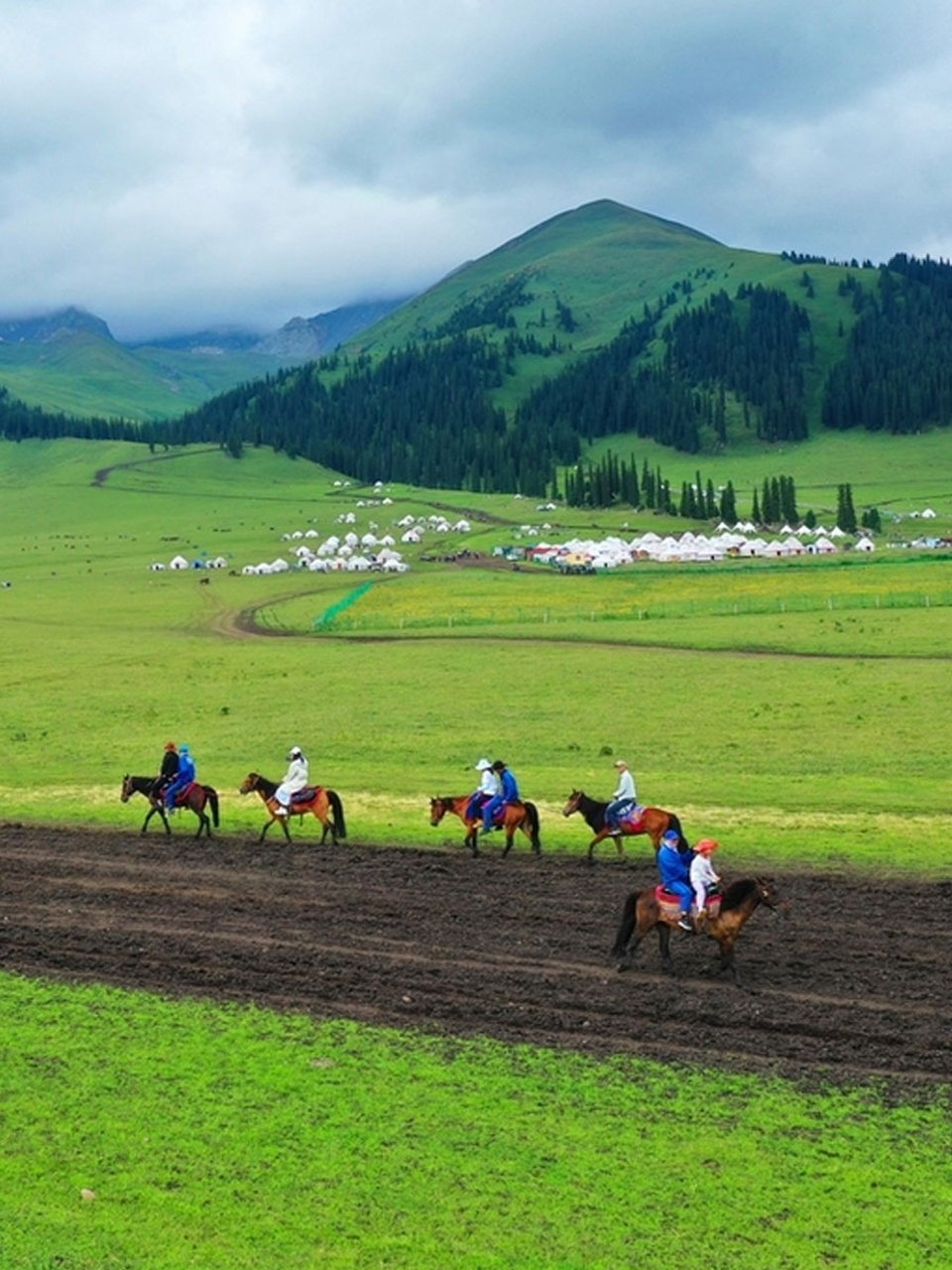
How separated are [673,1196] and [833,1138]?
2673 millimetres

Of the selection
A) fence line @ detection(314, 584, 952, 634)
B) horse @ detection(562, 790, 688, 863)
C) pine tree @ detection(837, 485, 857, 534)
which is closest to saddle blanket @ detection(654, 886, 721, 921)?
horse @ detection(562, 790, 688, 863)

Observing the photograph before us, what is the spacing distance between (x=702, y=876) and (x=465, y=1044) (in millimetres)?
5715

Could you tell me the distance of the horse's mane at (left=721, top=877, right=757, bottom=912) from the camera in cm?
2181

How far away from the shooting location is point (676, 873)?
22.3 meters

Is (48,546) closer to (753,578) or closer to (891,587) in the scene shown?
(753,578)

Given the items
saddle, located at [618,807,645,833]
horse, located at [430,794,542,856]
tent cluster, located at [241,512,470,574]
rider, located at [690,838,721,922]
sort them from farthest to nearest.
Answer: tent cluster, located at [241,512,470,574]
horse, located at [430,794,542,856]
saddle, located at [618,807,645,833]
rider, located at [690,838,721,922]

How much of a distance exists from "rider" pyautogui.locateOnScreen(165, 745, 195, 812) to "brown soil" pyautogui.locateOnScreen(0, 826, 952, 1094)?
216cm

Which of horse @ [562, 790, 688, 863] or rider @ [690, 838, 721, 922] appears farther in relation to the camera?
horse @ [562, 790, 688, 863]

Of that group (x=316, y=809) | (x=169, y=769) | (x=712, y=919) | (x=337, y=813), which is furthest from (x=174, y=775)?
(x=712, y=919)

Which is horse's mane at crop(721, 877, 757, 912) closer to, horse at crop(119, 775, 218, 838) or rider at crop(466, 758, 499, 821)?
rider at crop(466, 758, 499, 821)

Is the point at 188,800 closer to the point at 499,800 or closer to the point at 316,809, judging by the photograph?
the point at 316,809

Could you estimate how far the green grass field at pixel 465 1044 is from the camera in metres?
13.8

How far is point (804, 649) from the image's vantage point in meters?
64.4

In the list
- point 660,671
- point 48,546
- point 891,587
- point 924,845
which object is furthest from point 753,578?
point 48,546
